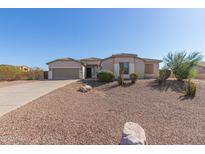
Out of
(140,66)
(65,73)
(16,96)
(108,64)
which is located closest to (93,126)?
(16,96)

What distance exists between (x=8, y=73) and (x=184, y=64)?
26.5 meters

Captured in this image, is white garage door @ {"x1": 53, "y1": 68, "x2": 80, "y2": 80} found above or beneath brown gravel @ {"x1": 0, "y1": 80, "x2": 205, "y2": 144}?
above

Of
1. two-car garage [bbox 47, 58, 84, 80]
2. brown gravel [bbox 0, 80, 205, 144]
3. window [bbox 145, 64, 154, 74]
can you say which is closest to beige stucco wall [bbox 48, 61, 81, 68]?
two-car garage [bbox 47, 58, 84, 80]

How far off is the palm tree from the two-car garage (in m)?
15.4

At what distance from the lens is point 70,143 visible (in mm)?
3182

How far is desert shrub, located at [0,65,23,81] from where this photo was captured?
866 inches

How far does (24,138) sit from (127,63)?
1688cm

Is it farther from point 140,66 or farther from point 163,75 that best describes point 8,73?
point 163,75

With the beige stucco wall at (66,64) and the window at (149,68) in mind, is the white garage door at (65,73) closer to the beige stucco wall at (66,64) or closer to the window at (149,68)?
the beige stucco wall at (66,64)

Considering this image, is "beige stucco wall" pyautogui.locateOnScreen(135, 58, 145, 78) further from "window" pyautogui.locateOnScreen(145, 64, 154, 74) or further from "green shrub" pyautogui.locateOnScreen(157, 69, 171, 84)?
"green shrub" pyautogui.locateOnScreen(157, 69, 171, 84)

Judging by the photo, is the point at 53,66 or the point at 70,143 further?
the point at 53,66
